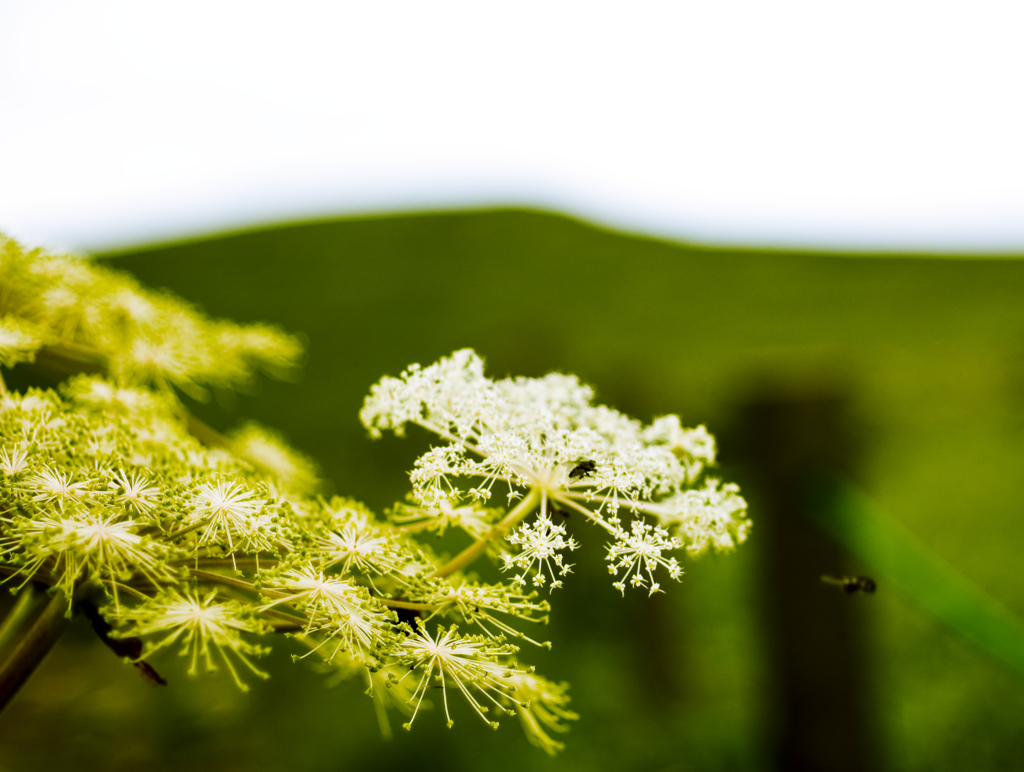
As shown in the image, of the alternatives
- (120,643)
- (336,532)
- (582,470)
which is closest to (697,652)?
(582,470)

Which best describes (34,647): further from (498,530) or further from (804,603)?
(804,603)

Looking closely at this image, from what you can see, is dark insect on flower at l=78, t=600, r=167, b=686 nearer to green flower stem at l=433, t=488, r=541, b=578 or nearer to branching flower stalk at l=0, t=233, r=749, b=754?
branching flower stalk at l=0, t=233, r=749, b=754

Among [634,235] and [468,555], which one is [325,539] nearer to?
[468,555]

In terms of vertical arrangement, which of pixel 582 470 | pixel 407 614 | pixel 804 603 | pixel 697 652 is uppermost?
pixel 582 470

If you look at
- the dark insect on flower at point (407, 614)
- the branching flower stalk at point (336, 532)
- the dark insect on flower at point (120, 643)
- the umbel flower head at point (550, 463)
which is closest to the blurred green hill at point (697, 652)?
the umbel flower head at point (550, 463)

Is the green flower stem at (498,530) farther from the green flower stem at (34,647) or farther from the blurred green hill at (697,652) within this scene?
the blurred green hill at (697,652)

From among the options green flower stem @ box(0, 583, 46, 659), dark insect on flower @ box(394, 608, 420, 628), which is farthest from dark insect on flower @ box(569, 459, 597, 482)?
green flower stem @ box(0, 583, 46, 659)

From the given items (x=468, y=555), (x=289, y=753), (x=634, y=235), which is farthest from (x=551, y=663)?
(x=634, y=235)
